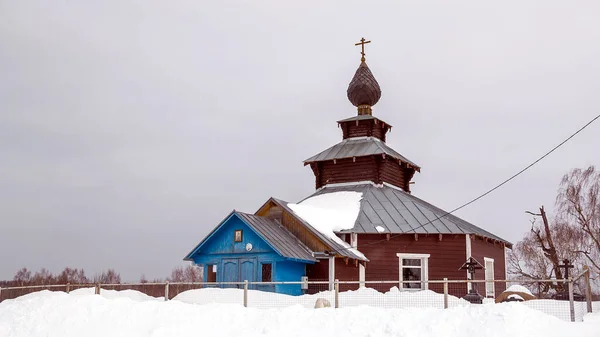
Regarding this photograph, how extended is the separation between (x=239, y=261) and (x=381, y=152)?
10.6 meters

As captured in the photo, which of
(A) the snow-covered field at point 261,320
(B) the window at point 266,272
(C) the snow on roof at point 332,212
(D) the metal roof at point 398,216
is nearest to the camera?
(A) the snow-covered field at point 261,320

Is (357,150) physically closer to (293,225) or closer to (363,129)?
(363,129)

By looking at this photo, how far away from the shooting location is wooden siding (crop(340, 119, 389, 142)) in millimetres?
34188

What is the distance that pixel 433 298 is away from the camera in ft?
69.6

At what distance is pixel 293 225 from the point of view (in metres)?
25.8

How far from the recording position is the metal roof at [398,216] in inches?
1040

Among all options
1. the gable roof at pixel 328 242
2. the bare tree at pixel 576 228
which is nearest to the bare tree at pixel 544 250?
the bare tree at pixel 576 228

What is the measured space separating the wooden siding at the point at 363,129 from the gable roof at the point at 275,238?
1050cm

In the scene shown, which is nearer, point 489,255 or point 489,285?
point 489,285

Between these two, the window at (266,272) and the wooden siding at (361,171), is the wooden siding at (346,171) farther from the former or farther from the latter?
the window at (266,272)

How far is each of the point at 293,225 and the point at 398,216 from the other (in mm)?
5247

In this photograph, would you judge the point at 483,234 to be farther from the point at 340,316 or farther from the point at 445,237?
the point at 340,316

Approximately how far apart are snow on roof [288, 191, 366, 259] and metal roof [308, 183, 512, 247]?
1.43 feet

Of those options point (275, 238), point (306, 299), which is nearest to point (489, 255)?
point (275, 238)
